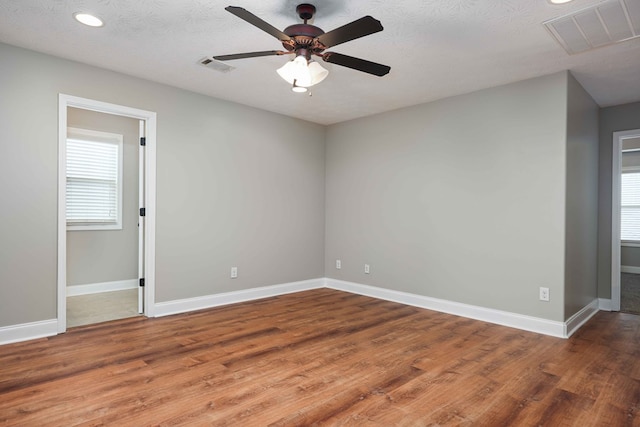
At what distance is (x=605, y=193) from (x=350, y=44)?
3.79 meters

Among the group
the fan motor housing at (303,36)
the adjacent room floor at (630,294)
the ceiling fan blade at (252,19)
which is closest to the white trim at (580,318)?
the adjacent room floor at (630,294)

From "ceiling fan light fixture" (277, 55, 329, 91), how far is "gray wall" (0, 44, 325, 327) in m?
2.14

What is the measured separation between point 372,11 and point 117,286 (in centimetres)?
496

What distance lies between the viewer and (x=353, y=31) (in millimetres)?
2078

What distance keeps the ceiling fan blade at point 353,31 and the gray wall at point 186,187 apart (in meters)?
2.46

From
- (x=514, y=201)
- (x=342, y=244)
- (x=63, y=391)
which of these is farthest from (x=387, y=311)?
(x=63, y=391)

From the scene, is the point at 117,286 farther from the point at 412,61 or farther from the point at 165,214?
the point at 412,61

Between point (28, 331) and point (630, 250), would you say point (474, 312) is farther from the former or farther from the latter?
point (630, 250)

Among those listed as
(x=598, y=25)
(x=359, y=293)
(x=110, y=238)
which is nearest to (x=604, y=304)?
(x=359, y=293)

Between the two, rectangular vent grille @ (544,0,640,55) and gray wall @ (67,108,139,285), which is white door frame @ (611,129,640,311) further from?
gray wall @ (67,108,139,285)

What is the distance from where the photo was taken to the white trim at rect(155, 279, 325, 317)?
159 inches

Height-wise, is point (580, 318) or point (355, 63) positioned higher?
point (355, 63)

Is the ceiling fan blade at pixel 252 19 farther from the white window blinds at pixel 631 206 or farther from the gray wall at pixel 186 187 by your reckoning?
the white window blinds at pixel 631 206

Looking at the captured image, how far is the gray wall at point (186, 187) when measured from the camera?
3.13 meters
